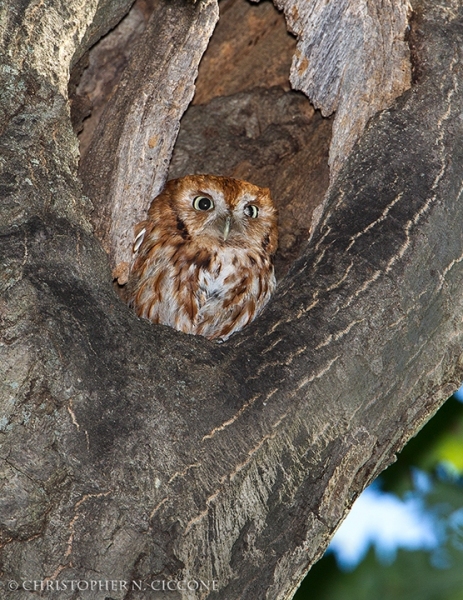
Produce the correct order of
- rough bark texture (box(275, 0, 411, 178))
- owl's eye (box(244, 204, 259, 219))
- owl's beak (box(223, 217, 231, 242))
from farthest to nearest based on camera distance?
owl's eye (box(244, 204, 259, 219))
owl's beak (box(223, 217, 231, 242))
rough bark texture (box(275, 0, 411, 178))

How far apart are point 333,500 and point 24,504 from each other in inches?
38.2

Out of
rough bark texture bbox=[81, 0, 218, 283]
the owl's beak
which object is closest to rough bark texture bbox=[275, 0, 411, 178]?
rough bark texture bbox=[81, 0, 218, 283]

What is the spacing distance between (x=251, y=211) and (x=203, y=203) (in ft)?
0.89

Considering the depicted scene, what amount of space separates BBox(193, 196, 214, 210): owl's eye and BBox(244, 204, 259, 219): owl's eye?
19cm

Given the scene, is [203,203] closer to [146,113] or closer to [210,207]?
[210,207]

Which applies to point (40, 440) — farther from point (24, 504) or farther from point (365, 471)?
point (365, 471)

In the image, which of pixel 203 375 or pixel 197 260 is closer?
pixel 203 375

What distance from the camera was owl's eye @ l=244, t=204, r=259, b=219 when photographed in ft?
12.8

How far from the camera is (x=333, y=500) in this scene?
2.45m

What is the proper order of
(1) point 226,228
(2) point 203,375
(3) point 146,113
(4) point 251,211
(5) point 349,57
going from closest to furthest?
(2) point 203,375 → (3) point 146,113 → (5) point 349,57 → (1) point 226,228 → (4) point 251,211

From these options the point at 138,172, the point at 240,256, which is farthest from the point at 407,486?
the point at 138,172

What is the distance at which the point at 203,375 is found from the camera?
7.86 feet

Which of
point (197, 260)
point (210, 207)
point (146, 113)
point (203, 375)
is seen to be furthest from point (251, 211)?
point (203, 375)

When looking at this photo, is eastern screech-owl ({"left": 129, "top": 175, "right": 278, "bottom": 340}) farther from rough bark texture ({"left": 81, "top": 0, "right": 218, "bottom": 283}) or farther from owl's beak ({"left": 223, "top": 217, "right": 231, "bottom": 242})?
rough bark texture ({"left": 81, "top": 0, "right": 218, "bottom": 283})
